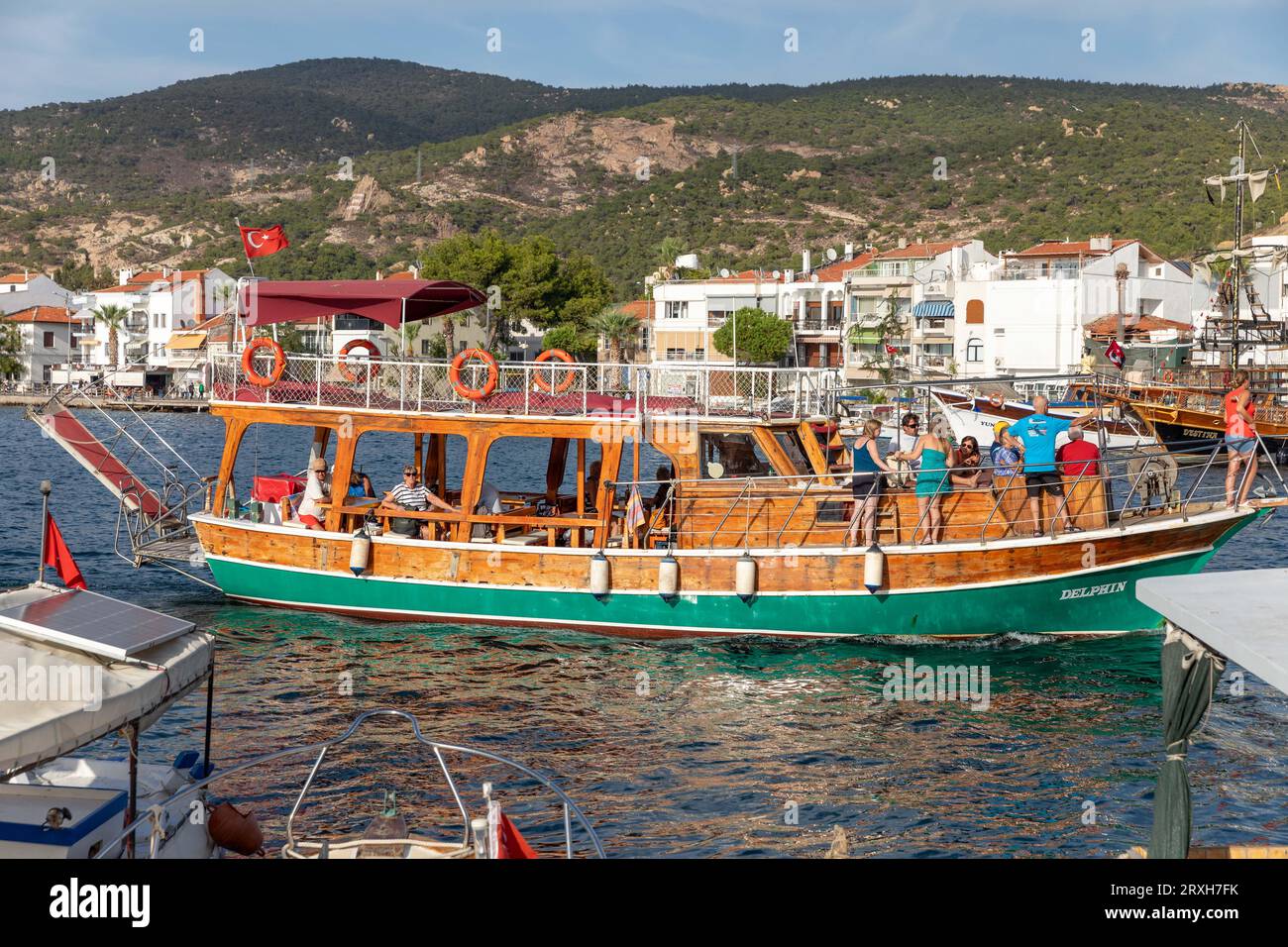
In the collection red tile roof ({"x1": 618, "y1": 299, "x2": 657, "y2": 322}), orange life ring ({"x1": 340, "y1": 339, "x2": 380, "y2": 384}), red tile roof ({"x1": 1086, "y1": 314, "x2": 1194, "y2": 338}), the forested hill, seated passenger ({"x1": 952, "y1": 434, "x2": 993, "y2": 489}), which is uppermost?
the forested hill

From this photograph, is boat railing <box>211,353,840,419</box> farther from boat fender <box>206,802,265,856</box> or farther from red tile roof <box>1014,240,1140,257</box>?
red tile roof <box>1014,240,1140,257</box>

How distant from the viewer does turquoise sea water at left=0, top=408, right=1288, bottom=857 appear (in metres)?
11.8

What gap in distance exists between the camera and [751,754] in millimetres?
13773

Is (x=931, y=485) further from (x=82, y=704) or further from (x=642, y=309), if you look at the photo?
(x=642, y=309)

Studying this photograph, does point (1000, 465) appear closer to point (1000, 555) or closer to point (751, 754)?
point (1000, 555)

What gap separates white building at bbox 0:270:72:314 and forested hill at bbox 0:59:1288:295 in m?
20.2

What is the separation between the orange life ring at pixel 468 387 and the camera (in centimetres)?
1884

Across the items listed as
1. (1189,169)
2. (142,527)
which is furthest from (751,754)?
(1189,169)

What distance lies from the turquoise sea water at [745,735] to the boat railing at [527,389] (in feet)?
10.7

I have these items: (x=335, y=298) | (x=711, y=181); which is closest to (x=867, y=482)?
(x=335, y=298)

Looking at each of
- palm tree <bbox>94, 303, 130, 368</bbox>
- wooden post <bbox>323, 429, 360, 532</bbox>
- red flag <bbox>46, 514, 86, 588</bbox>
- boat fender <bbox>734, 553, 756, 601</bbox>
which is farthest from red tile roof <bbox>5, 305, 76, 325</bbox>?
boat fender <bbox>734, 553, 756, 601</bbox>

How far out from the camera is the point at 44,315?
103 metres

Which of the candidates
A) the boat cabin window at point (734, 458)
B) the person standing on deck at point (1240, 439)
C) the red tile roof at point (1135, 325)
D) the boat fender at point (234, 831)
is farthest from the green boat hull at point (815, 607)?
the red tile roof at point (1135, 325)
